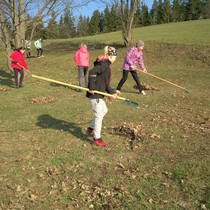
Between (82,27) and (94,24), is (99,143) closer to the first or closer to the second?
(82,27)

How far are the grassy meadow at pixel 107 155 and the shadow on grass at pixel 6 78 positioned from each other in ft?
13.8

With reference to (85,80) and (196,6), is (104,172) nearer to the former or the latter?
(85,80)

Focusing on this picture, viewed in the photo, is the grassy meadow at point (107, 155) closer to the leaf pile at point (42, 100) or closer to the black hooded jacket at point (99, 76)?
the leaf pile at point (42, 100)

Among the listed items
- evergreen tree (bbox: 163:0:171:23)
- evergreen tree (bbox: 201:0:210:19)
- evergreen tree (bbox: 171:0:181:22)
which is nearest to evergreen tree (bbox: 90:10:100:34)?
evergreen tree (bbox: 163:0:171:23)

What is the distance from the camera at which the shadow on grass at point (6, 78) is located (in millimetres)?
16703

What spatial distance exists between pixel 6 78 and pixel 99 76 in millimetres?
13203

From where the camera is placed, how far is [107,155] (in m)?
6.54

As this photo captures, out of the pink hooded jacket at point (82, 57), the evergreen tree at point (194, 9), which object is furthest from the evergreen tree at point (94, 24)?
the pink hooded jacket at point (82, 57)

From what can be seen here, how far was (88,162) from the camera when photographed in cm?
622

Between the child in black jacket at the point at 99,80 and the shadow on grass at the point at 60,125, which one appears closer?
the child in black jacket at the point at 99,80

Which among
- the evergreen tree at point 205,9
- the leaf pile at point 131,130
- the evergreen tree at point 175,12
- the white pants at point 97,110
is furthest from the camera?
the evergreen tree at point 205,9

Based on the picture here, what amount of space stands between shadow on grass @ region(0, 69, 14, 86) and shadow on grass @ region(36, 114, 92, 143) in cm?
776

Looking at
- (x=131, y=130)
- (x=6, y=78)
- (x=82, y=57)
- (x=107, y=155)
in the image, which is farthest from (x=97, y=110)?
(x=6, y=78)

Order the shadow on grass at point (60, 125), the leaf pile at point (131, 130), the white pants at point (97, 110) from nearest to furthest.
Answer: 1. the white pants at point (97, 110)
2. the leaf pile at point (131, 130)
3. the shadow on grass at point (60, 125)
